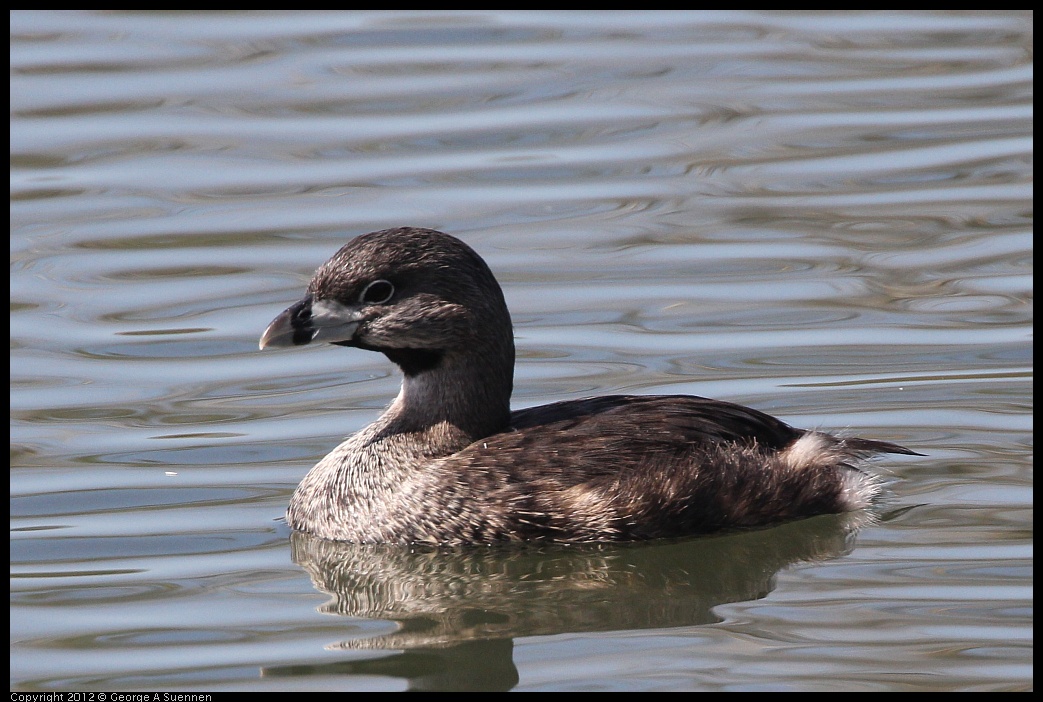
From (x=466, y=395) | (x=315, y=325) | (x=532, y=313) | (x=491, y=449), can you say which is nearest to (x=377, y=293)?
(x=315, y=325)

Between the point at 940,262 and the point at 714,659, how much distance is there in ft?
18.0

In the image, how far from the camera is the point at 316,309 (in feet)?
24.8

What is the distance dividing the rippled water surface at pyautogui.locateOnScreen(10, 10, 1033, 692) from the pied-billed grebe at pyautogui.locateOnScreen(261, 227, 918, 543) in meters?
0.14

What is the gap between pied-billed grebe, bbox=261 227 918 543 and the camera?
24.0 ft

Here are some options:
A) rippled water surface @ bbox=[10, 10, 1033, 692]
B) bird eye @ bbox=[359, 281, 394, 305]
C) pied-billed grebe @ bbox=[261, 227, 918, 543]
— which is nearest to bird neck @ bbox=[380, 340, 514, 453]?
pied-billed grebe @ bbox=[261, 227, 918, 543]

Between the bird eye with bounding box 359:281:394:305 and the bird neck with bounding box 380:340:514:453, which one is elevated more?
the bird eye with bounding box 359:281:394:305

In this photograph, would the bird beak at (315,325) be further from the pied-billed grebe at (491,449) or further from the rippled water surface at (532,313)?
the rippled water surface at (532,313)

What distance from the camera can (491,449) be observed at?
7559 mm

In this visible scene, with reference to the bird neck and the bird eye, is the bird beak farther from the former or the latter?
the bird neck

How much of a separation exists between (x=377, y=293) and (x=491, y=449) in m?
0.80
